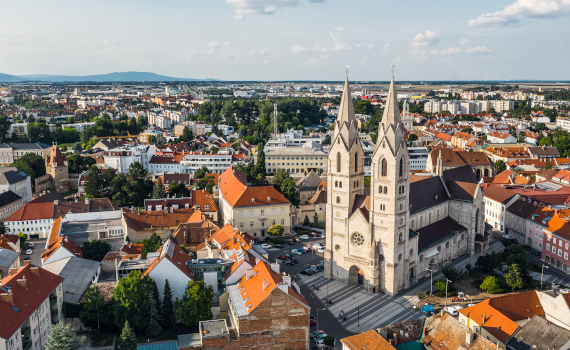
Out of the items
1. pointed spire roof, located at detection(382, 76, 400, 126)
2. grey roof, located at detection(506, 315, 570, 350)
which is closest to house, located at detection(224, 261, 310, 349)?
grey roof, located at detection(506, 315, 570, 350)

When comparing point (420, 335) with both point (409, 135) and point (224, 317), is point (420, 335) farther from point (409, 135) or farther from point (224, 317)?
point (409, 135)

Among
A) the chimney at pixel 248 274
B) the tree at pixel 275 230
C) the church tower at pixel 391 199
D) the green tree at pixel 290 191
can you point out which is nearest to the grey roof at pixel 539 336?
the church tower at pixel 391 199

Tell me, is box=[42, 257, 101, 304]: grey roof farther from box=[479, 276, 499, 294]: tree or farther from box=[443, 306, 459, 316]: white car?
box=[479, 276, 499, 294]: tree

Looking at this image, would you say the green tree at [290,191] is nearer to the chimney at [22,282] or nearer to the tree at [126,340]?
the tree at [126,340]

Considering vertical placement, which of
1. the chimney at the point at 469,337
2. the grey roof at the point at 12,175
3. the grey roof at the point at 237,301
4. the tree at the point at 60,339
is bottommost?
the tree at the point at 60,339

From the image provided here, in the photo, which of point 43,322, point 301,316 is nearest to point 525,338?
point 301,316
